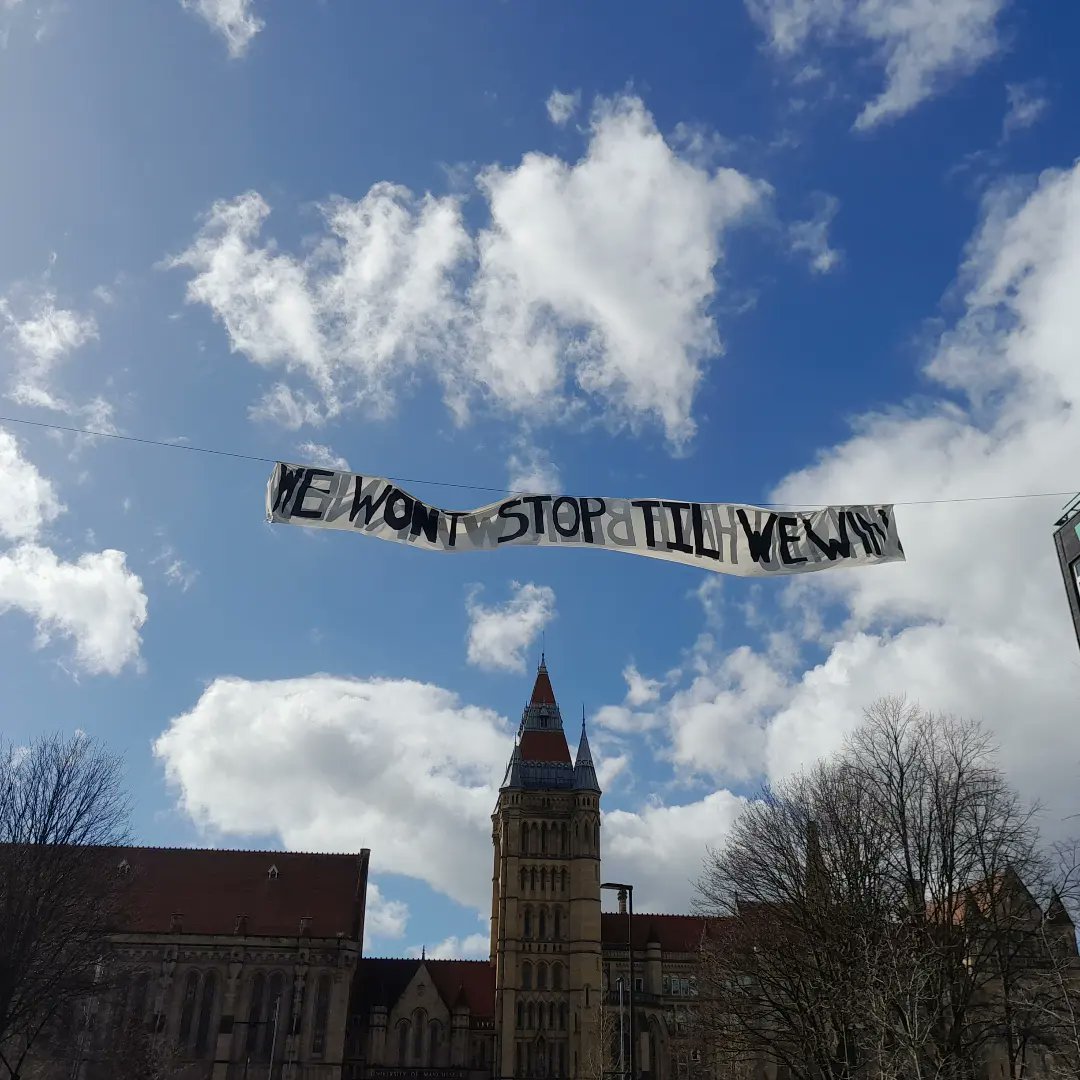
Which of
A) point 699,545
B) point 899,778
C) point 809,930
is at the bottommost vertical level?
point 809,930

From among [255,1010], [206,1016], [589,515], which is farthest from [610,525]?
[206,1016]

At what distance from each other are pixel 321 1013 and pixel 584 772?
29296 mm

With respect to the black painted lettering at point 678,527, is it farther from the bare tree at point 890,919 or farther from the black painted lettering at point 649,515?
the bare tree at point 890,919

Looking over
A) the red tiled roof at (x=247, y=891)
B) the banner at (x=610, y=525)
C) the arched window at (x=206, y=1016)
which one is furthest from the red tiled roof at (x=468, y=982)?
the banner at (x=610, y=525)

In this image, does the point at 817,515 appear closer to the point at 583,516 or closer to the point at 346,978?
the point at 583,516

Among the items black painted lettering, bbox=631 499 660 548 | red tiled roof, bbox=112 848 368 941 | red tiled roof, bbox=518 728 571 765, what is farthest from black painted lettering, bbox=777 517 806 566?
red tiled roof, bbox=518 728 571 765

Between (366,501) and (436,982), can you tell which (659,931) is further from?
(366,501)

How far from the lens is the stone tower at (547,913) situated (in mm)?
83125

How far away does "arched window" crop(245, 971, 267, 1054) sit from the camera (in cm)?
7925

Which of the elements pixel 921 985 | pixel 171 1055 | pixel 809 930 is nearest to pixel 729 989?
pixel 809 930

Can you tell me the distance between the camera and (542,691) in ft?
343

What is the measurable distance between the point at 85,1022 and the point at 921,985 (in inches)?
2484

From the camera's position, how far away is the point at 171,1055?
70.8 m

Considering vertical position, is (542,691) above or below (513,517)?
above
